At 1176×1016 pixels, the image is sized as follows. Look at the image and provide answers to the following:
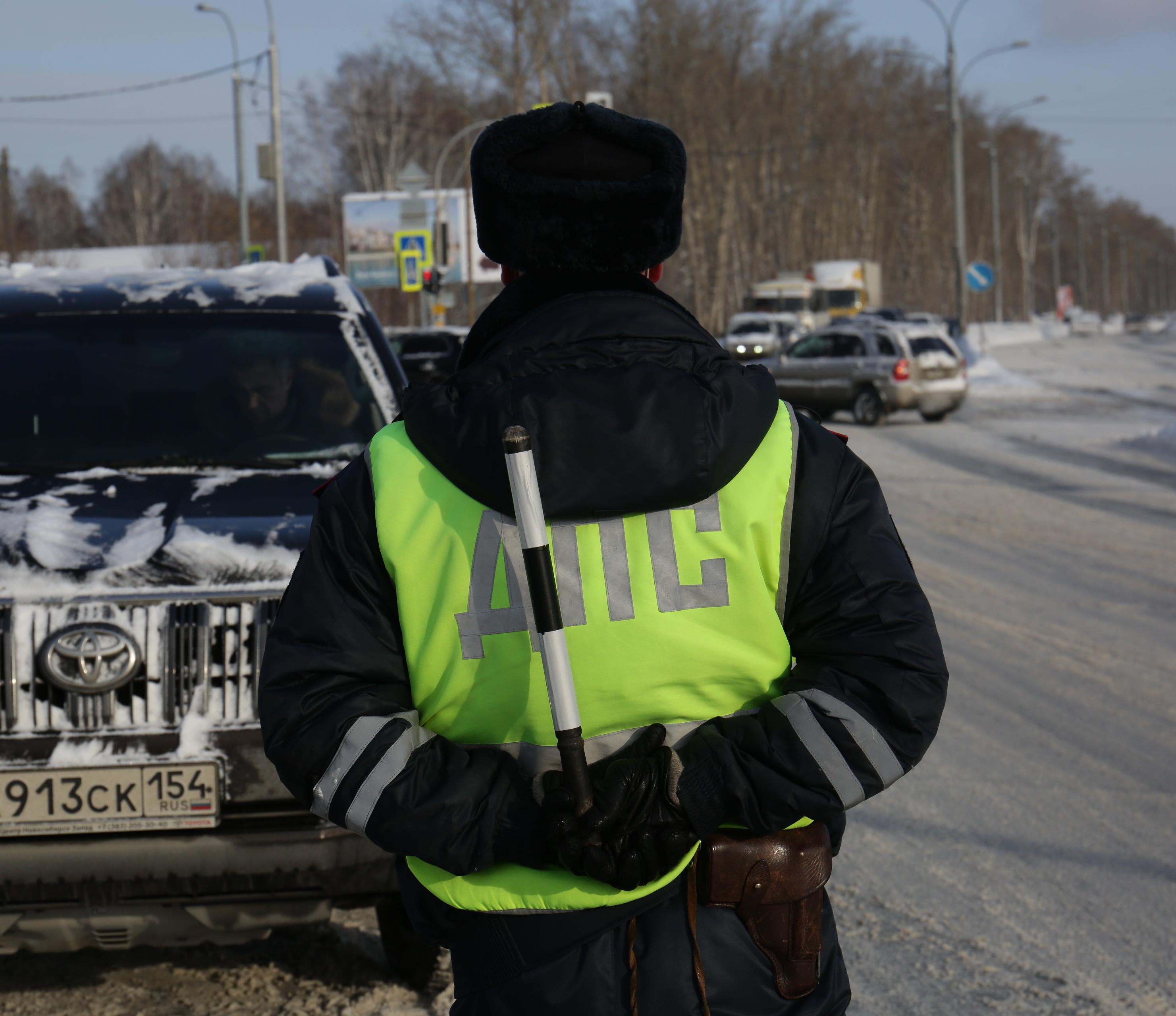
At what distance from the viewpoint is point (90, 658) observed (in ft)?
9.98

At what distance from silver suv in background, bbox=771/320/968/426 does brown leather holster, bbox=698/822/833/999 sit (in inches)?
811

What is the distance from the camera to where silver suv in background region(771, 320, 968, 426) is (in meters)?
21.9

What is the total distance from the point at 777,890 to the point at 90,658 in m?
1.88

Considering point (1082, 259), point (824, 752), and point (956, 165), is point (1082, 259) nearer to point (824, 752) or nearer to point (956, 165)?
point (956, 165)

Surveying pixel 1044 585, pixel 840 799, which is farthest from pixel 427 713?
pixel 1044 585

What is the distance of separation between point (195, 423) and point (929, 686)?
3.06 m

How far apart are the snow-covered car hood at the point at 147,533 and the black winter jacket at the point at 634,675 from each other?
57.9 inches

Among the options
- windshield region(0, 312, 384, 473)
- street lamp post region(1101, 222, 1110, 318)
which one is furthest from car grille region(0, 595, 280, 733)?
street lamp post region(1101, 222, 1110, 318)

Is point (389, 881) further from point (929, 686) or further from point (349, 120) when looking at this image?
point (349, 120)

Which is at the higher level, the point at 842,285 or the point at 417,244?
the point at 842,285

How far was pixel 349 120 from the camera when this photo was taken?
219 ft

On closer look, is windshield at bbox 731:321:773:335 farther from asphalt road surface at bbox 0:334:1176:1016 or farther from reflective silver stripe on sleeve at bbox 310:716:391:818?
reflective silver stripe on sleeve at bbox 310:716:391:818

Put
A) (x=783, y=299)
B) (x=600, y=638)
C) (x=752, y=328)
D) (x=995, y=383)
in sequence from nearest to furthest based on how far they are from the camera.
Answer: (x=600, y=638)
(x=995, y=383)
(x=752, y=328)
(x=783, y=299)

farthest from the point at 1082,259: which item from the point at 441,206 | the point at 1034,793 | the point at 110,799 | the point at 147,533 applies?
the point at 110,799
